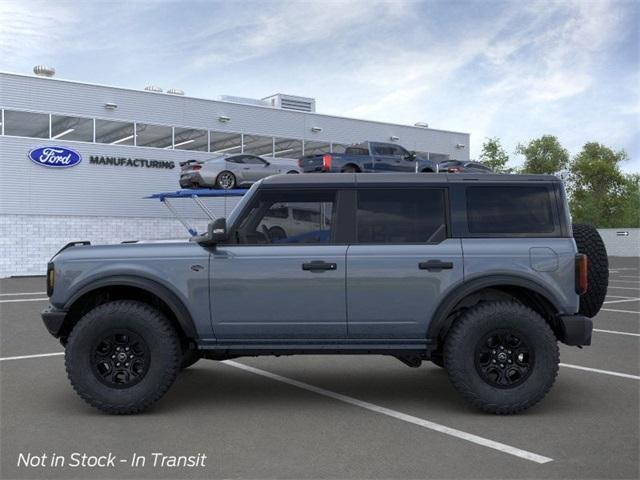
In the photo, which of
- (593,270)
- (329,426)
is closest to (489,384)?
(329,426)

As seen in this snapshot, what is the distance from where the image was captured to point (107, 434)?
5.20 m

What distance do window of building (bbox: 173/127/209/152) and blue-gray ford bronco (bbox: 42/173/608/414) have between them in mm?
27331

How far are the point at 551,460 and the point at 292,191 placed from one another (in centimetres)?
294

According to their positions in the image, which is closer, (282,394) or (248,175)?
(282,394)

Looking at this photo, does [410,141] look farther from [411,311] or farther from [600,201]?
[600,201]

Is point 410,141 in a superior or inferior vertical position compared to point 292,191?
superior

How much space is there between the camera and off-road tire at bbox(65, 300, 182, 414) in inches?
225

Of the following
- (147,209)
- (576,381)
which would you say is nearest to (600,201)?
(147,209)

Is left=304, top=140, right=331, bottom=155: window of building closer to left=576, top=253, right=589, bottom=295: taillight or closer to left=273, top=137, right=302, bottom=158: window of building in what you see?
left=273, top=137, right=302, bottom=158: window of building

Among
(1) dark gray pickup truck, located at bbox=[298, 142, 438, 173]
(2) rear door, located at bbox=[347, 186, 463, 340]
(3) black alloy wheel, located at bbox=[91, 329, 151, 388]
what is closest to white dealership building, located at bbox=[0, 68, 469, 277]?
(1) dark gray pickup truck, located at bbox=[298, 142, 438, 173]

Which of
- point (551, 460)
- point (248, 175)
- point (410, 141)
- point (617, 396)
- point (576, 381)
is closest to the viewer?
point (551, 460)

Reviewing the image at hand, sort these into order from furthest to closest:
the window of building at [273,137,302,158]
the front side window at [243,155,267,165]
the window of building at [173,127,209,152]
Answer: the window of building at [273,137,302,158] < the window of building at [173,127,209,152] < the front side window at [243,155,267,165]

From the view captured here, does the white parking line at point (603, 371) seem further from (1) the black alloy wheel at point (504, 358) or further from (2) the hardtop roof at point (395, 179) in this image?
(2) the hardtop roof at point (395, 179)

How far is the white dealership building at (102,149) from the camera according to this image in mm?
28562
